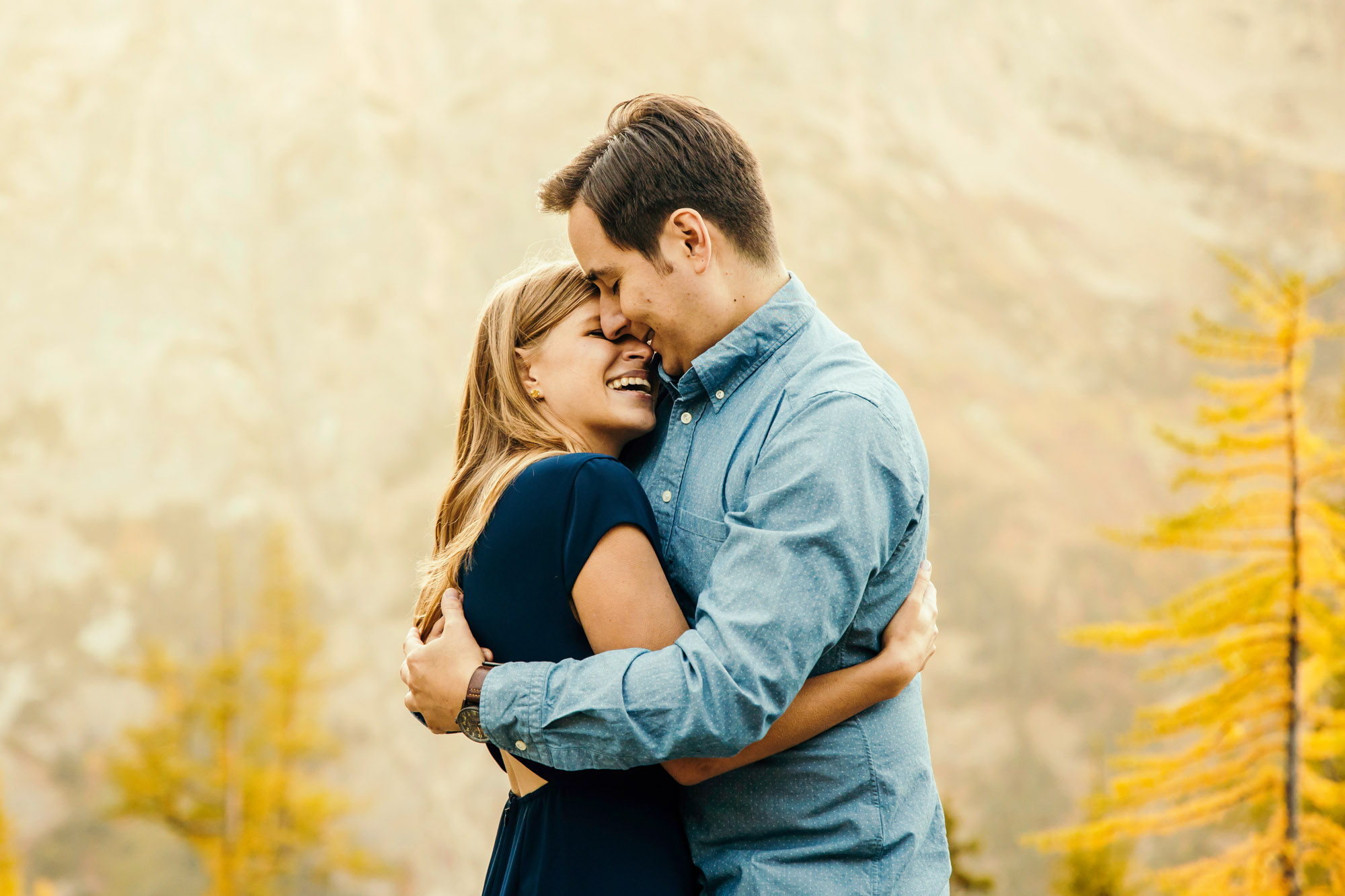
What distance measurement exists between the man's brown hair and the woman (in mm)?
344

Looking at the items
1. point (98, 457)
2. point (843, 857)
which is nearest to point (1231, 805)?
point (843, 857)

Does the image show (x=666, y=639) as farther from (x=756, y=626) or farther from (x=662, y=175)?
(x=662, y=175)

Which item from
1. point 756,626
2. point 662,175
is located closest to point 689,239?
point 662,175

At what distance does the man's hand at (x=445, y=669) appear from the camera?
5.41 ft

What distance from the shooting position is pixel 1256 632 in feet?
24.9

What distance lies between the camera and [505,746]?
5.09 ft

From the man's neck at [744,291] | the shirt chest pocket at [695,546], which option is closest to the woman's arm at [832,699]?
the shirt chest pocket at [695,546]

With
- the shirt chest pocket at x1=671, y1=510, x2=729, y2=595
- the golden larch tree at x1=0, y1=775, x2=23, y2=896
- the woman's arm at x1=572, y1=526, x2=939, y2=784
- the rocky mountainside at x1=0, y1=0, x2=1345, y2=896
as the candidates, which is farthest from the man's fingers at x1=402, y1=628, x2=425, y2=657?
the rocky mountainside at x1=0, y1=0, x2=1345, y2=896

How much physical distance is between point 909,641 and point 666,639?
40 cm

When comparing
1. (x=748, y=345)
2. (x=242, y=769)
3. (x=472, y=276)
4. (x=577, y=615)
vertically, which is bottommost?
(x=577, y=615)

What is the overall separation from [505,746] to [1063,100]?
3937 cm

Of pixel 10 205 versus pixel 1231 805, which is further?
pixel 10 205

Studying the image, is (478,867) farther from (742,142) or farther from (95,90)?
(95,90)

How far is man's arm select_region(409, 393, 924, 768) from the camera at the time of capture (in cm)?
139
